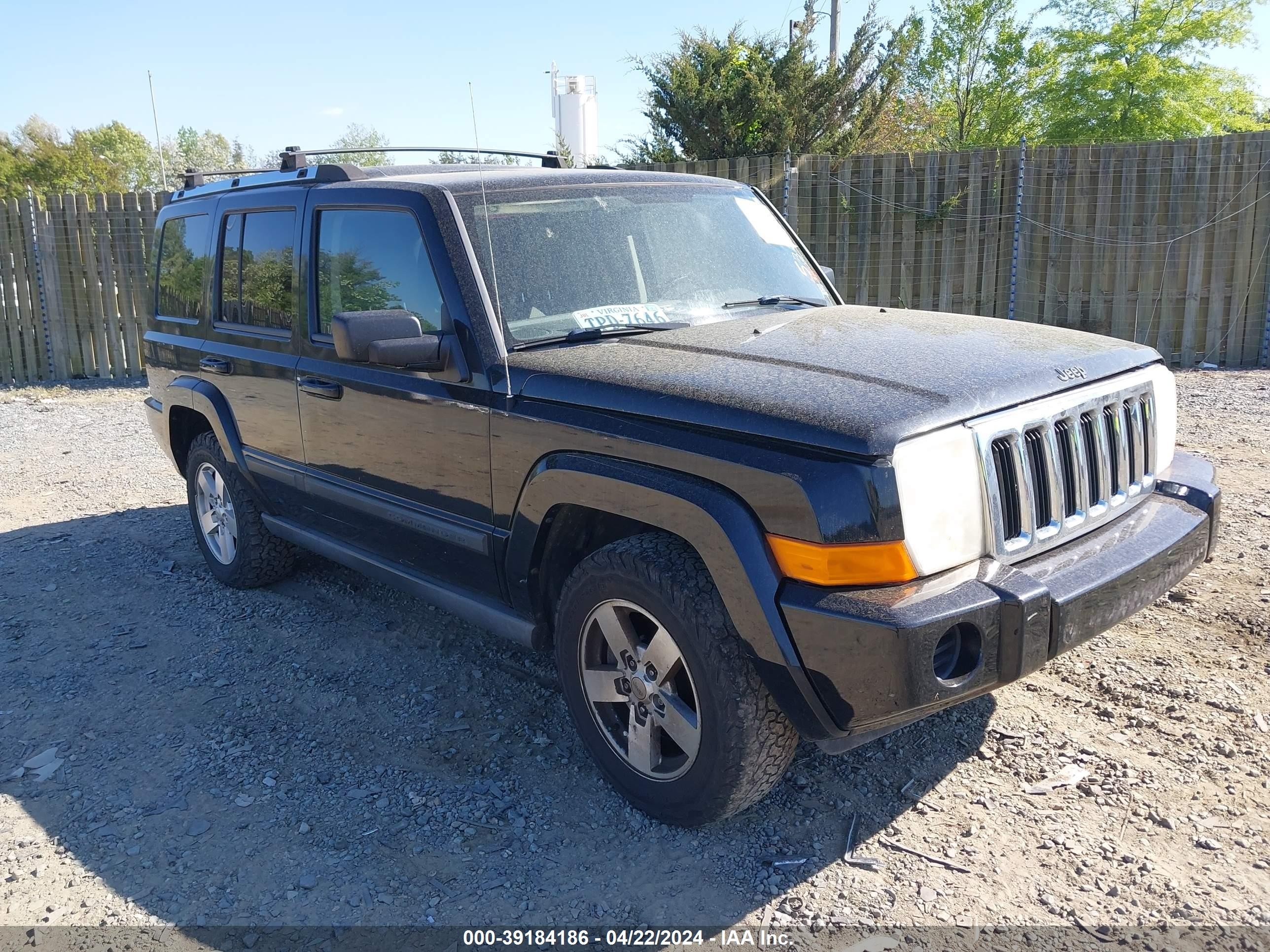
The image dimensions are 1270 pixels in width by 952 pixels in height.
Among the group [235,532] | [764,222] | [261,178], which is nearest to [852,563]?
[764,222]

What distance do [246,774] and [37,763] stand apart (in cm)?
83

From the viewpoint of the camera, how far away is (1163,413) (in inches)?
135

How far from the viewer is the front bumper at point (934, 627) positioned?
2428 millimetres

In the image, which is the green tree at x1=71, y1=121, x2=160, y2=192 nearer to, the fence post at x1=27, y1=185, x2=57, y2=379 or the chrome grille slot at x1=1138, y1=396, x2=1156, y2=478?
the fence post at x1=27, y1=185, x2=57, y2=379

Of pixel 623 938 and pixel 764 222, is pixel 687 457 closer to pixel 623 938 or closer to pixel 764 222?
pixel 623 938

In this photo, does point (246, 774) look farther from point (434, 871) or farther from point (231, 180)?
point (231, 180)

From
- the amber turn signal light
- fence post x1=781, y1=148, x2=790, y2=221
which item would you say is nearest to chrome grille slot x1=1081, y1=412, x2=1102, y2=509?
the amber turn signal light

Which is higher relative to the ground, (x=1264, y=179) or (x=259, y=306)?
(x=1264, y=179)

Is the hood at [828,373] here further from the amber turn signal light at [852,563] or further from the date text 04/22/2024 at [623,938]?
the date text 04/22/2024 at [623,938]

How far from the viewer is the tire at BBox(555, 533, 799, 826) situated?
9.02 ft

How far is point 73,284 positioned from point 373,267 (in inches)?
393

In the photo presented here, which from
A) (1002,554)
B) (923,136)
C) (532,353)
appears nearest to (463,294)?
(532,353)

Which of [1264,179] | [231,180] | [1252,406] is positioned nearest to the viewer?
[231,180]

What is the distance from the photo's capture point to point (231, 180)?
5.09 m
